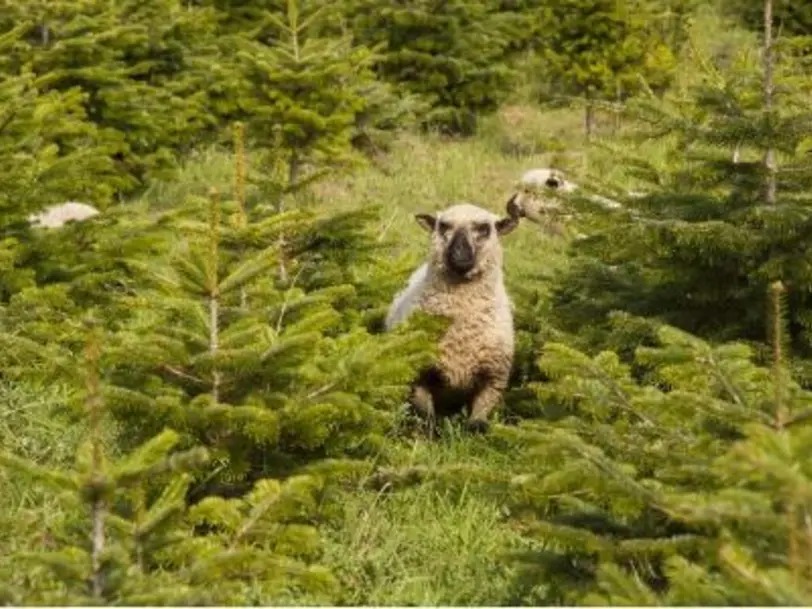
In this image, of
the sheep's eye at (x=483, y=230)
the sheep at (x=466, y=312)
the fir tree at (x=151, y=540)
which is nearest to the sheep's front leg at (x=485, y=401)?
the sheep at (x=466, y=312)

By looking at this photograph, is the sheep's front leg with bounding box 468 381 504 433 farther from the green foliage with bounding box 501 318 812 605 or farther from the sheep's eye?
the green foliage with bounding box 501 318 812 605

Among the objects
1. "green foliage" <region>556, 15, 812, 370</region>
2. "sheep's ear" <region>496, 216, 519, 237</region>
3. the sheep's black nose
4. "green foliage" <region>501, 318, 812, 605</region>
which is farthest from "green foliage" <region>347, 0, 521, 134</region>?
"green foliage" <region>501, 318, 812, 605</region>

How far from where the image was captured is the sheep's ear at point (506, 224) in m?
7.54

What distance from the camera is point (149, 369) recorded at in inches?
193

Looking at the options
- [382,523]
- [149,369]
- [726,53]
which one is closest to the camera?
[149,369]

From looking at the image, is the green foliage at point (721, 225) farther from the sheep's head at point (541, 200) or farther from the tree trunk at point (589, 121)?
the tree trunk at point (589, 121)

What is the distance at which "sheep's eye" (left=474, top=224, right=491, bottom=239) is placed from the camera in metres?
7.50

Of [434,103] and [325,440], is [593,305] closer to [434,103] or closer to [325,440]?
[325,440]

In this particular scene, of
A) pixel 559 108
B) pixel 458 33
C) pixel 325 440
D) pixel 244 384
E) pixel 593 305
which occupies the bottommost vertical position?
pixel 559 108

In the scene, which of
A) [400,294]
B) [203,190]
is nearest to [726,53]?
[203,190]

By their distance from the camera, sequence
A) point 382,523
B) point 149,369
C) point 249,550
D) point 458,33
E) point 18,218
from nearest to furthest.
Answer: point 249,550 < point 149,369 < point 382,523 < point 18,218 < point 458,33

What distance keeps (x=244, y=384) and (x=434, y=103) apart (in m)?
11.9

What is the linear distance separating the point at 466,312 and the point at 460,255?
32 cm

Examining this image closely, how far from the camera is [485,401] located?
7.20 m
